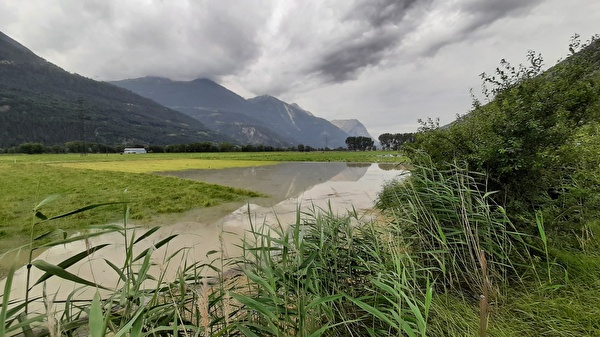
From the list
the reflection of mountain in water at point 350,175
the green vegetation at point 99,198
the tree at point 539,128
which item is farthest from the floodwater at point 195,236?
the reflection of mountain in water at point 350,175

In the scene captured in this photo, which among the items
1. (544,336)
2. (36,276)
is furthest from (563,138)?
(36,276)

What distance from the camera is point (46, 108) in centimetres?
14550

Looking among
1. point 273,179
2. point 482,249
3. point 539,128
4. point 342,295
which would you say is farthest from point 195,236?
point 273,179

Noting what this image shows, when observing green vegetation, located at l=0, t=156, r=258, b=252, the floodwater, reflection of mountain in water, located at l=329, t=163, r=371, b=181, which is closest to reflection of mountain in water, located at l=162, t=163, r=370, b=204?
reflection of mountain in water, located at l=329, t=163, r=371, b=181

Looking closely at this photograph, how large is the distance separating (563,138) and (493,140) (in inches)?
34.8

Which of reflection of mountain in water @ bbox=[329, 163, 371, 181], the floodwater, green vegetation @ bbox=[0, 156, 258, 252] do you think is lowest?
reflection of mountain in water @ bbox=[329, 163, 371, 181]

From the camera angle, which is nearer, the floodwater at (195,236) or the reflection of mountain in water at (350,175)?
the floodwater at (195,236)

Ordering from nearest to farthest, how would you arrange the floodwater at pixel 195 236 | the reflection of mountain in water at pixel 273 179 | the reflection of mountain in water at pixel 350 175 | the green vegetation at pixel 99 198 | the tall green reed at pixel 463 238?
the tall green reed at pixel 463 238
the floodwater at pixel 195 236
the green vegetation at pixel 99 198
the reflection of mountain in water at pixel 273 179
the reflection of mountain in water at pixel 350 175

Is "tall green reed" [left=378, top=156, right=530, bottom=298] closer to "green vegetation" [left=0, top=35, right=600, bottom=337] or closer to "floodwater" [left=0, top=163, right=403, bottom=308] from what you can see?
"green vegetation" [left=0, top=35, right=600, bottom=337]

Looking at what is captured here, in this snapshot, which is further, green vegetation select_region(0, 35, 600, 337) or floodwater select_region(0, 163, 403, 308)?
floodwater select_region(0, 163, 403, 308)

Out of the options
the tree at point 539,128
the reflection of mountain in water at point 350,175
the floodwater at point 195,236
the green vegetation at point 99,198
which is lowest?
the reflection of mountain in water at point 350,175

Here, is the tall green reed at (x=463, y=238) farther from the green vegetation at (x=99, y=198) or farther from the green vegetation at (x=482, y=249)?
the green vegetation at (x=99, y=198)

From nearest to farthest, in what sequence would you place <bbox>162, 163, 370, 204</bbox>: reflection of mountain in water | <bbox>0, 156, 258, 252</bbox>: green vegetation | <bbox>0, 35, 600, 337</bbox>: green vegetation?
<bbox>0, 35, 600, 337</bbox>: green vegetation → <bbox>0, 156, 258, 252</bbox>: green vegetation → <bbox>162, 163, 370, 204</bbox>: reflection of mountain in water

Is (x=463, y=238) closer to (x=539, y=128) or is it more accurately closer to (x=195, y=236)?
(x=539, y=128)
